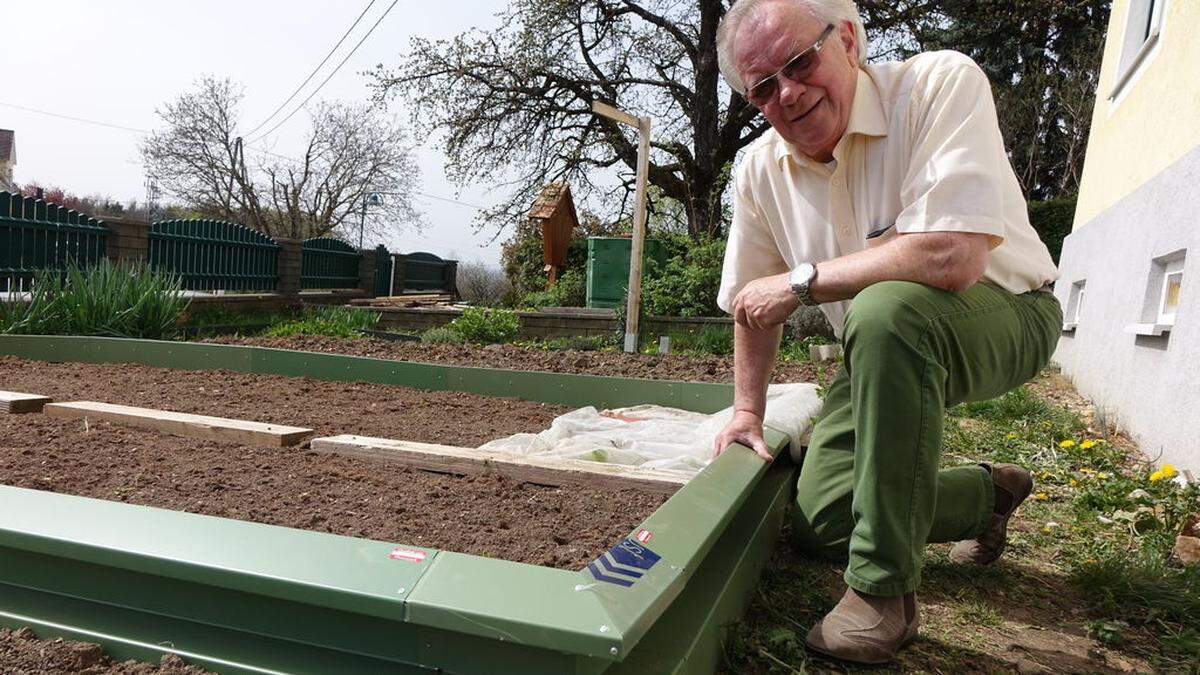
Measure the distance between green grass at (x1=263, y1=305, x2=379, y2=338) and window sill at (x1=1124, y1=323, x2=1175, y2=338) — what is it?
5936 mm

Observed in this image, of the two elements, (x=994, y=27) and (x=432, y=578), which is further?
(x=994, y=27)

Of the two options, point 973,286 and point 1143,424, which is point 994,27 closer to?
point 1143,424

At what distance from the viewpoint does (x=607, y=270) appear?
11148mm

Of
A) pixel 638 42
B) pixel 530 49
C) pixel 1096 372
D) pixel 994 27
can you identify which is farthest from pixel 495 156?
pixel 1096 372

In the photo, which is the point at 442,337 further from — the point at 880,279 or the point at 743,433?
the point at 880,279

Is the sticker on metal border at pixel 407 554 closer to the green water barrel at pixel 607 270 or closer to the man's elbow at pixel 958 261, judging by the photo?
the man's elbow at pixel 958 261

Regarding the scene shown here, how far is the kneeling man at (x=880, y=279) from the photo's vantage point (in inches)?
53.2

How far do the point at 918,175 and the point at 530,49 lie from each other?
12.7 m

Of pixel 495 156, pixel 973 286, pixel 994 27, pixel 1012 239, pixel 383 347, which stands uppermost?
pixel 994 27

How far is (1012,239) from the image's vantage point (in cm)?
163

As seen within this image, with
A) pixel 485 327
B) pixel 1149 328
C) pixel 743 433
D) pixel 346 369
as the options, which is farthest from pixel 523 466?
pixel 485 327

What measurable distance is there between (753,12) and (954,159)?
1.79 feet

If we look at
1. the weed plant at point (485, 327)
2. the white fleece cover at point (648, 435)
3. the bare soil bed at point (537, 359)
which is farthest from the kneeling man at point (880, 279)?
the weed plant at point (485, 327)

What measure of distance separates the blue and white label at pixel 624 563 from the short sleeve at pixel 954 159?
83cm
